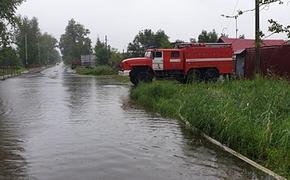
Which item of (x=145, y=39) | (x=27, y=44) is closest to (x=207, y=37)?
(x=145, y=39)

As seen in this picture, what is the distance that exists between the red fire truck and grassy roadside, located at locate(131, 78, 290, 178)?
1486 centimetres

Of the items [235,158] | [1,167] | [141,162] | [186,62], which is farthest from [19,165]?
[186,62]

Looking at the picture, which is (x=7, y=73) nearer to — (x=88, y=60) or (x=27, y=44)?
(x=88, y=60)

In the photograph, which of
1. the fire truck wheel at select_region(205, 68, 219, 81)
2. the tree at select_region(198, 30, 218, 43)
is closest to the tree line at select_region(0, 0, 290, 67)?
the tree at select_region(198, 30, 218, 43)

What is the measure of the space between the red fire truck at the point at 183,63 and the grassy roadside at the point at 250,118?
14861mm

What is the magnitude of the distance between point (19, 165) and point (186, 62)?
925 inches

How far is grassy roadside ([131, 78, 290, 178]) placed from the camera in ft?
29.3

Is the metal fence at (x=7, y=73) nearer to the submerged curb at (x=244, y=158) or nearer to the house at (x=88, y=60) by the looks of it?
the house at (x=88, y=60)

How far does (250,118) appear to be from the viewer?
10.8 m

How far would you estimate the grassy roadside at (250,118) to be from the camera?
895 centimetres

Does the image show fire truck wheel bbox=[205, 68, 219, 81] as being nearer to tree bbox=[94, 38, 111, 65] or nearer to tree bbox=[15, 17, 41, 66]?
tree bbox=[94, 38, 111, 65]

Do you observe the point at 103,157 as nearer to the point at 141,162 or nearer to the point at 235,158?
the point at 141,162

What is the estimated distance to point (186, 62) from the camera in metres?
31.5

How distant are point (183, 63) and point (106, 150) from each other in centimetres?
2193
